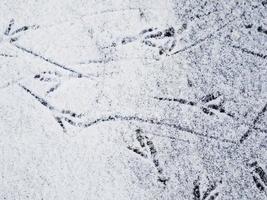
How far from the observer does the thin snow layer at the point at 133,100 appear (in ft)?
3.01

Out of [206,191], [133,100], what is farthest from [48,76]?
[206,191]

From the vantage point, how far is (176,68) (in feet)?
3.30

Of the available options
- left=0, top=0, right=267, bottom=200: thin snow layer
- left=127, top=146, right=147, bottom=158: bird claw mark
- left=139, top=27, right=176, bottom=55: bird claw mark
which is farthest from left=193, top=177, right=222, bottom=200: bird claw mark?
left=139, top=27, right=176, bottom=55: bird claw mark

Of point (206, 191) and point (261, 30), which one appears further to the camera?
point (261, 30)

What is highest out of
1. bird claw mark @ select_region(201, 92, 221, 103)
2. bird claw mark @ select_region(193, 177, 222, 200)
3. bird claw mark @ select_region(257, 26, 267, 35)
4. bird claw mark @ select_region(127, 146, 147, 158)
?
bird claw mark @ select_region(257, 26, 267, 35)

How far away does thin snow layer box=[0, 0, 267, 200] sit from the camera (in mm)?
917

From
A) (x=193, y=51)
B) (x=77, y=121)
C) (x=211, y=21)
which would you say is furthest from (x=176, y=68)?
(x=77, y=121)

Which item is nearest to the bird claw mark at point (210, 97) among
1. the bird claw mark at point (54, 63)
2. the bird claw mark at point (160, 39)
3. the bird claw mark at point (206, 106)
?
the bird claw mark at point (206, 106)

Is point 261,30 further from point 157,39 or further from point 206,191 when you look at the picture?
point 206,191

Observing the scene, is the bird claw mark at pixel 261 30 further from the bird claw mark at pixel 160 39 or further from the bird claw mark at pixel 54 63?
the bird claw mark at pixel 54 63

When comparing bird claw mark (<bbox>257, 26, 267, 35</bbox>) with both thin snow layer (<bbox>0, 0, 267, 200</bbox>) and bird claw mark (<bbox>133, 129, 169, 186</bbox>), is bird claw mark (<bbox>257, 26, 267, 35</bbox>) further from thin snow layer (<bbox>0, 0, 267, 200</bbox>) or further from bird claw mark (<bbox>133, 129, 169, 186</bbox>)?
bird claw mark (<bbox>133, 129, 169, 186</bbox>)

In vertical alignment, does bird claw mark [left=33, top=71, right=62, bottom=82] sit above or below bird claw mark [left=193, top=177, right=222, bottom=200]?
above

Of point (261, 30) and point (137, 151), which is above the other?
point (261, 30)

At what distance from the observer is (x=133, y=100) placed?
A: 99 centimetres
